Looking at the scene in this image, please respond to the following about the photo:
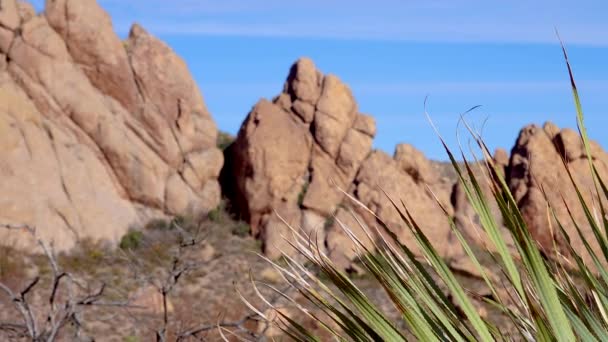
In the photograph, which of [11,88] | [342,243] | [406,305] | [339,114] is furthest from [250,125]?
[406,305]

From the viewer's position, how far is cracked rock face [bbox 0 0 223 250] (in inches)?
1001

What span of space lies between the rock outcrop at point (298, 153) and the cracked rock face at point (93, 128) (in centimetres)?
132

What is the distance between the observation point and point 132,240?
86.5 feet

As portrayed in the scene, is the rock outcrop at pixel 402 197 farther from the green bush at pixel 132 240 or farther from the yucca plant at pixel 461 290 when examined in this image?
the yucca plant at pixel 461 290

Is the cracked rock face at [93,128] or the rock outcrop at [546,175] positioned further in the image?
the rock outcrop at [546,175]

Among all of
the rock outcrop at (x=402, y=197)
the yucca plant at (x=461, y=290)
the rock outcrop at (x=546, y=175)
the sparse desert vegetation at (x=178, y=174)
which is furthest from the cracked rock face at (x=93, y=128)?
the yucca plant at (x=461, y=290)

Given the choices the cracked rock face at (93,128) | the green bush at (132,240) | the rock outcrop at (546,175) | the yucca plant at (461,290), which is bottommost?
the yucca plant at (461,290)

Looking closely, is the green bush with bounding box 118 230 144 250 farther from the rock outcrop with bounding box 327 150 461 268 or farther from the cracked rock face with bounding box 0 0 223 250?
the rock outcrop with bounding box 327 150 461 268

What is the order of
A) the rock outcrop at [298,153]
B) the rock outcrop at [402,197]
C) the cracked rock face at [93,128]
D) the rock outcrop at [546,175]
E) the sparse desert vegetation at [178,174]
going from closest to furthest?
the sparse desert vegetation at [178,174] → the cracked rock face at [93,128] → the rock outcrop at [402,197] → the rock outcrop at [546,175] → the rock outcrop at [298,153]

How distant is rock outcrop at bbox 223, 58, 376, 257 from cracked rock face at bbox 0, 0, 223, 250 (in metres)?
1.32

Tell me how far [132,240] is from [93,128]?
12.2ft

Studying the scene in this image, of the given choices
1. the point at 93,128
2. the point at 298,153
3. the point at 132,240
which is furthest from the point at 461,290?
the point at 298,153

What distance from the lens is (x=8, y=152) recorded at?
24.9 m

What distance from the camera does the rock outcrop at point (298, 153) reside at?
93.9 ft
